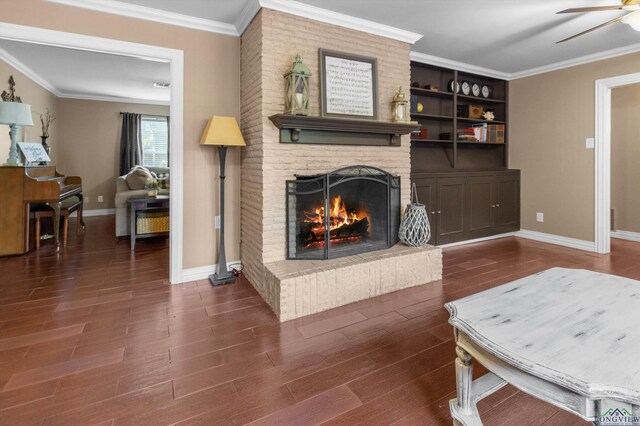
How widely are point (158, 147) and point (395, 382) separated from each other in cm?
759

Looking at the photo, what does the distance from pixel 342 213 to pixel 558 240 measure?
3.38 meters

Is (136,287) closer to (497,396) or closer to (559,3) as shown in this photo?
(497,396)

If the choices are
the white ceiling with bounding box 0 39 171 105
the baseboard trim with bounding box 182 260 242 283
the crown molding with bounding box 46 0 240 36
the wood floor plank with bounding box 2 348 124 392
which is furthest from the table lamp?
the wood floor plank with bounding box 2 348 124 392

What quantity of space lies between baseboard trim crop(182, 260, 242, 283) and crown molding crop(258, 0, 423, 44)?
7.40 ft

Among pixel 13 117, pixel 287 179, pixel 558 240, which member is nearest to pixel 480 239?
pixel 558 240

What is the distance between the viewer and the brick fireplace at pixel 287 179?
2518mm

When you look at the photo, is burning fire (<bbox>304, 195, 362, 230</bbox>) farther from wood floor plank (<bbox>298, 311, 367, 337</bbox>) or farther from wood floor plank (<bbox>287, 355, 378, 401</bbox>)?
wood floor plank (<bbox>287, 355, 378, 401</bbox>)

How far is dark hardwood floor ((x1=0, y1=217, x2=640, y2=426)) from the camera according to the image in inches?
57.7

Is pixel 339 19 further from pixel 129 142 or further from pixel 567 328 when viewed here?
pixel 129 142

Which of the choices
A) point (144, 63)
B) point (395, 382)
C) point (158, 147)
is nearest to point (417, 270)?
point (395, 382)

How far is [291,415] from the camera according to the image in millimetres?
1448

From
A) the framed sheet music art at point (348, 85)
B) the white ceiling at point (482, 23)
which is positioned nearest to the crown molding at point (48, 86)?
the white ceiling at point (482, 23)

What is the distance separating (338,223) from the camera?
3070mm

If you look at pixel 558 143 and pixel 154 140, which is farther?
pixel 154 140
